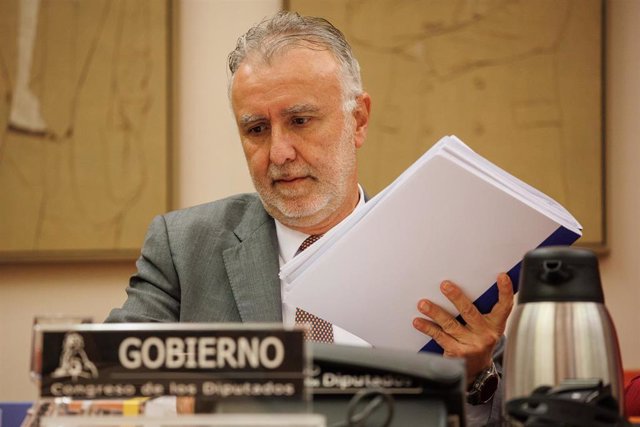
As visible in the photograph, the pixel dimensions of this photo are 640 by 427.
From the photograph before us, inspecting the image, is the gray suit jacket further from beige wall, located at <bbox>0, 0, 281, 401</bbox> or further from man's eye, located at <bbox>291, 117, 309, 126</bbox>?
beige wall, located at <bbox>0, 0, 281, 401</bbox>

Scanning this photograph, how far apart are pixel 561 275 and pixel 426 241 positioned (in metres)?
0.34

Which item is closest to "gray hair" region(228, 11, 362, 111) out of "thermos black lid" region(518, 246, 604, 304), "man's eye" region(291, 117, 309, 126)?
"man's eye" region(291, 117, 309, 126)

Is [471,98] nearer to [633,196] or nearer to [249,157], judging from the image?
[633,196]

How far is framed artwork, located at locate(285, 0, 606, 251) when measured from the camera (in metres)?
3.13

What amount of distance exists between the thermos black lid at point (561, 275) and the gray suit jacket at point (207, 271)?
0.89 metres

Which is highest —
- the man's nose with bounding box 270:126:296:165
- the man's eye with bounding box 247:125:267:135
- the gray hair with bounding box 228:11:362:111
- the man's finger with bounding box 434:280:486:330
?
the gray hair with bounding box 228:11:362:111

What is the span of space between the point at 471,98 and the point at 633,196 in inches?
28.6

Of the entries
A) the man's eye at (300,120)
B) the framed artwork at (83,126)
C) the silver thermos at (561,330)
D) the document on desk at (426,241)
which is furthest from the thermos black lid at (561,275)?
the framed artwork at (83,126)

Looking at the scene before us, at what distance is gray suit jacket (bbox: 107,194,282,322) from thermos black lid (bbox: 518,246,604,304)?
0.89 m

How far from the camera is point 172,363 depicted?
85cm

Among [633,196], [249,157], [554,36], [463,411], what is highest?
[554,36]

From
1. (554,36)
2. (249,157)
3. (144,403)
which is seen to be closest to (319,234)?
(249,157)

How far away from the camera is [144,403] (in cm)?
86

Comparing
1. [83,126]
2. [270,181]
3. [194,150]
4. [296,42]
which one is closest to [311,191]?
[270,181]
